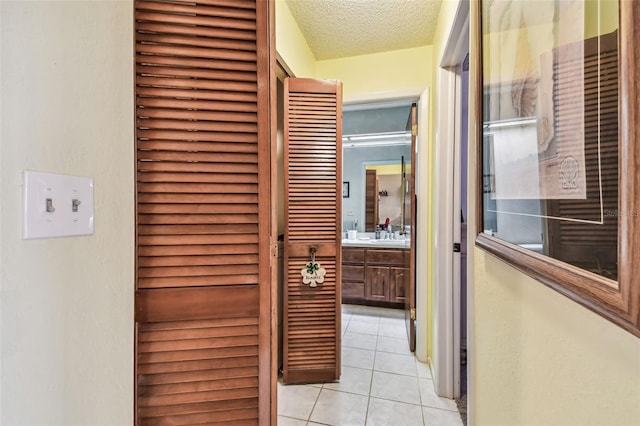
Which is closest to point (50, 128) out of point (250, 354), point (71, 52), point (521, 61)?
point (71, 52)

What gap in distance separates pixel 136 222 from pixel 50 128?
0.30 m

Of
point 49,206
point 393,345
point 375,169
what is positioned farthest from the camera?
point 375,169

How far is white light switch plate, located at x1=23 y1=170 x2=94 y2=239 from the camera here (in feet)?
1.64

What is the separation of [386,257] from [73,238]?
9.39ft

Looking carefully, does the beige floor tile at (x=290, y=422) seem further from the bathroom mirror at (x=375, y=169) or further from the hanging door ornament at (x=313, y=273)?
the bathroom mirror at (x=375, y=169)

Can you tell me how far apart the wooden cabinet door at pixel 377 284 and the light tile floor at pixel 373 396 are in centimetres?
68

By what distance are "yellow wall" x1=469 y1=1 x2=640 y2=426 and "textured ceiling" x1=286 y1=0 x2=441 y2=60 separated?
1.09 m

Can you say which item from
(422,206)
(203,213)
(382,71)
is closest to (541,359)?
(203,213)

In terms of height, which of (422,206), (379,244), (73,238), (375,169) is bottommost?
(379,244)

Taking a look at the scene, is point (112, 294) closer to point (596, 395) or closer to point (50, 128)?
point (50, 128)

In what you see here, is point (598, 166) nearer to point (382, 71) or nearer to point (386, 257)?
point (382, 71)

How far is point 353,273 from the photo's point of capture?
125 inches

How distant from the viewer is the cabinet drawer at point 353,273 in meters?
3.17

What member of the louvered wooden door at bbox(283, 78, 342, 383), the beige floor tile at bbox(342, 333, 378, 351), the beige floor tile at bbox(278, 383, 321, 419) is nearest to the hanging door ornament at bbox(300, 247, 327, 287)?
the louvered wooden door at bbox(283, 78, 342, 383)
